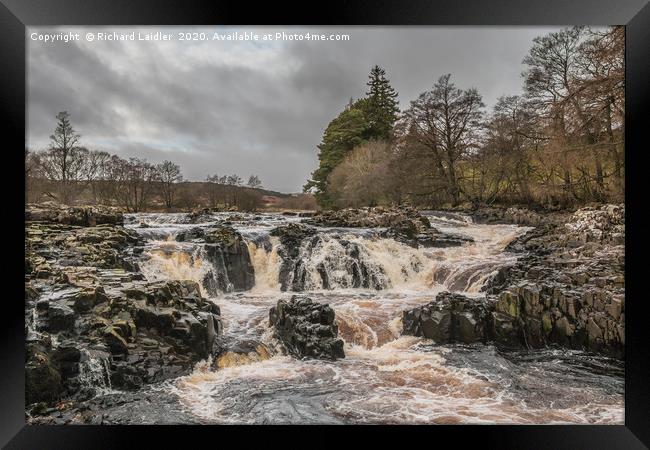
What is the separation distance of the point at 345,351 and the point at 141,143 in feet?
8.39

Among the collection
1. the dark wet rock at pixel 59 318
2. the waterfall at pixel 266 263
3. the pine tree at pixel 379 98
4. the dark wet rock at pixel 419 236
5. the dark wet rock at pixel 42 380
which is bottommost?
the dark wet rock at pixel 42 380

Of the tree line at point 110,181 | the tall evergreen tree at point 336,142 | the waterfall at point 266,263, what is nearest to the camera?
the tree line at point 110,181

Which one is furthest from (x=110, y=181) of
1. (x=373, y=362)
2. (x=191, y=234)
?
(x=373, y=362)

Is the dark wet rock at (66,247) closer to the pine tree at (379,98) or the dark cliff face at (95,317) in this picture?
the dark cliff face at (95,317)

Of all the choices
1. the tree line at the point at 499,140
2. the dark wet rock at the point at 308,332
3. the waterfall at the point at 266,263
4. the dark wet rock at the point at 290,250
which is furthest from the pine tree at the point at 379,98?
the dark wet rock at the point at 308,332

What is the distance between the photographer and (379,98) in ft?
8.60

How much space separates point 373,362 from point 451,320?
809mm

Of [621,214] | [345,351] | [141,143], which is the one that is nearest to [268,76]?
[141,143]

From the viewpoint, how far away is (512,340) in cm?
273

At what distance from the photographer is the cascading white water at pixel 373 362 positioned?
2492 mm

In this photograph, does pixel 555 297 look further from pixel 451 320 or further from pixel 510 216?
pixel 451 320

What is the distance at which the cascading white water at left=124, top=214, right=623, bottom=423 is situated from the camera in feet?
8.18

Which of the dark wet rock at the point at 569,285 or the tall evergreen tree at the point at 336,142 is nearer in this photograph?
the dark wet rock at the point at 569,285
